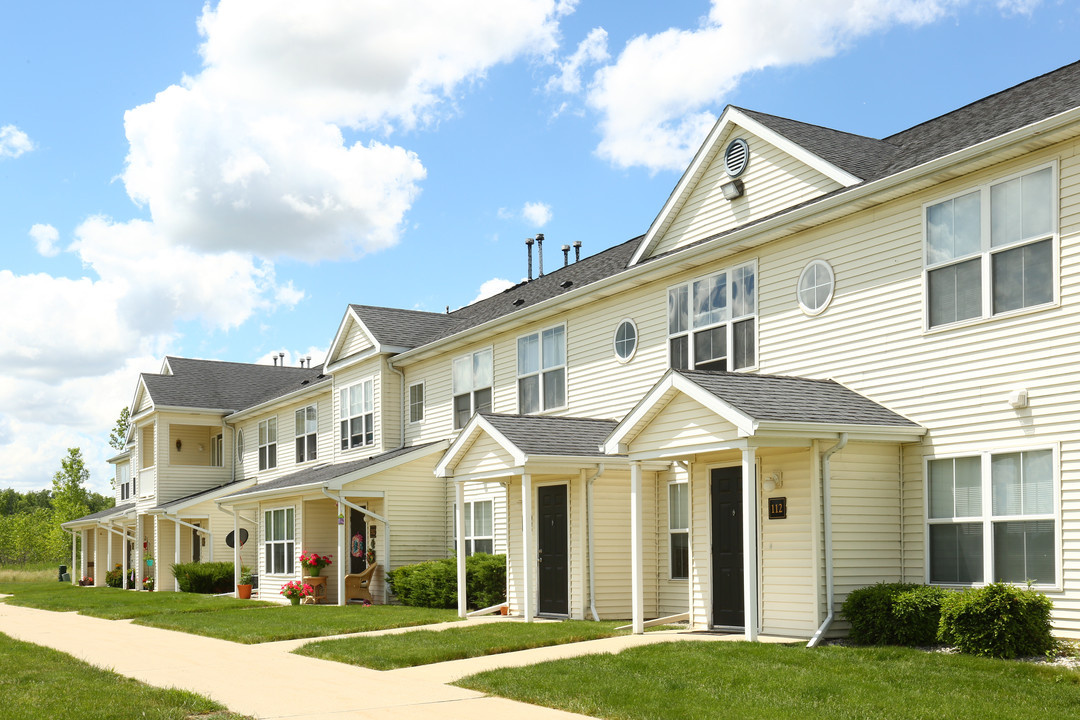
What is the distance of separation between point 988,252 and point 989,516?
10.4 ft

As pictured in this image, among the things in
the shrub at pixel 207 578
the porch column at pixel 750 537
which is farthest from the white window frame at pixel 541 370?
the shrub at pixel 207 578

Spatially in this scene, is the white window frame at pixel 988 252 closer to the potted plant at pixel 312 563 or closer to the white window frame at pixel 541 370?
the white window frame at pixel 541 370

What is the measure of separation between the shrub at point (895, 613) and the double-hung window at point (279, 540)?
19.1 meters

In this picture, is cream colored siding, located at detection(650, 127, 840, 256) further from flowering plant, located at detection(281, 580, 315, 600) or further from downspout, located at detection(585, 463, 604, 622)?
flowering plant, located at detection(281, 580, 315, 600)

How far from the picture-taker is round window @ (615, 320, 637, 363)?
19.5 meters

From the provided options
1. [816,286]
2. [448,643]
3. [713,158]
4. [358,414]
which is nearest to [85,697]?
[448,643]

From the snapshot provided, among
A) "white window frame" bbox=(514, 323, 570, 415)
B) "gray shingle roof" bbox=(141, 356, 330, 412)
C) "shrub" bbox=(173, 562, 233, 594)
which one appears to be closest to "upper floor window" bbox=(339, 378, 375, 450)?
"white window frame" bbox=(514, 323, 570, 415)

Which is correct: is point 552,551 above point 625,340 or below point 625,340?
below

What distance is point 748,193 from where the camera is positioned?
1727cm

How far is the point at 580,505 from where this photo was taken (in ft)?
60.0

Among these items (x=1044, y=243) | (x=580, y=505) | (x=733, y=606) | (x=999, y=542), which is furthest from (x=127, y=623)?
(x=1044, y=243)

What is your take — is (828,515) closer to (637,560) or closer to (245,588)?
(637,560)

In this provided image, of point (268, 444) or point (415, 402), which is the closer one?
point (415, 402)

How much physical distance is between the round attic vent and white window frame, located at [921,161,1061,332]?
398 centimetres
